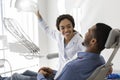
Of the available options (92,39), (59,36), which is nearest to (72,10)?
(59,36)

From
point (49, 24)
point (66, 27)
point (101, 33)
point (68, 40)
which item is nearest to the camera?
point (101, 33)

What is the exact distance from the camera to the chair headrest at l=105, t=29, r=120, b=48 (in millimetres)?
1387

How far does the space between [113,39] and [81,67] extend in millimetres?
328

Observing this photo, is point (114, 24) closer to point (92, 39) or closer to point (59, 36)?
point (59, 36)

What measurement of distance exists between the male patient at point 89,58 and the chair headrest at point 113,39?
0.15m

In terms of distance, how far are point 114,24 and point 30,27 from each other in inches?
49.8

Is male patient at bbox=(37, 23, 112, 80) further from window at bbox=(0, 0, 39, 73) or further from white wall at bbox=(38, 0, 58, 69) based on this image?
white wall at bbox=(38, 0, 58, 69)

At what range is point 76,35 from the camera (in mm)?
2324

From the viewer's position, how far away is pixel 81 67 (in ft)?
5.22

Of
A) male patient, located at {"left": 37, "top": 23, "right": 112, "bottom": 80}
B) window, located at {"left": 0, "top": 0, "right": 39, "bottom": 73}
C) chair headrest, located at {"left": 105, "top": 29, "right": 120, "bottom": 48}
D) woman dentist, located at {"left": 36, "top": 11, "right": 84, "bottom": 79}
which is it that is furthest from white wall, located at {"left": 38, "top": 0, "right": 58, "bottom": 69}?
chair headrest, located at {"left": 105, "top": 29, "right": 120, "bottom": 48}

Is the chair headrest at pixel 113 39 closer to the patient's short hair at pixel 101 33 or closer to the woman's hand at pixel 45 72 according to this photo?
the patient's short hair at pixel 101 33

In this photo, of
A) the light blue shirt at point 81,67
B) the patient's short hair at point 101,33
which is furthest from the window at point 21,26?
the patient's short hair at point 101,33

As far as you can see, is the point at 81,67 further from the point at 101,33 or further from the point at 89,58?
the point at 101,33

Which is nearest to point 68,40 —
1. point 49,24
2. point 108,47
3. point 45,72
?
point 45,72
